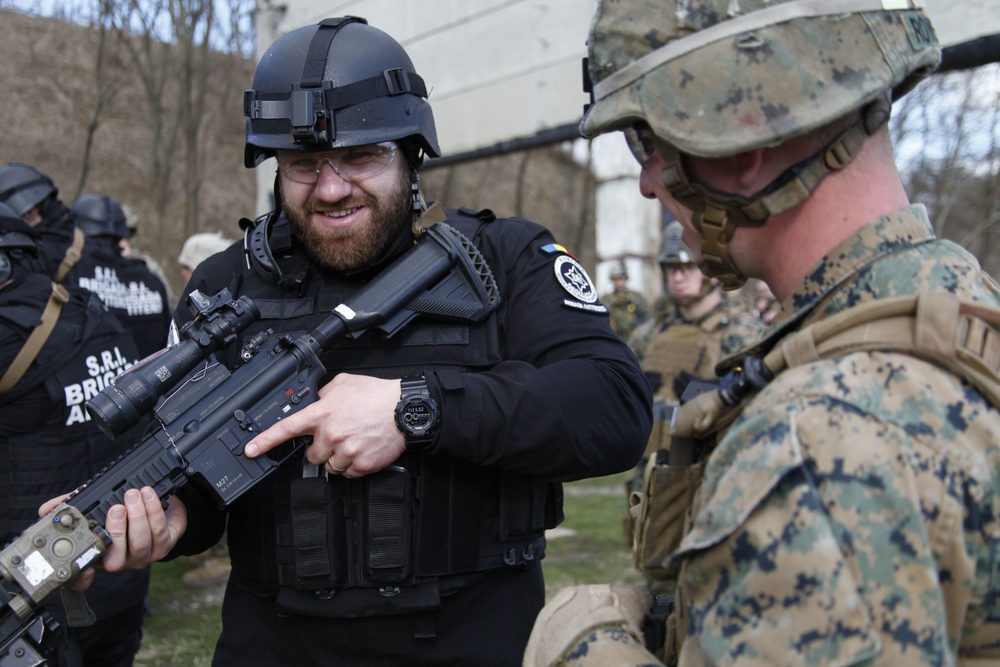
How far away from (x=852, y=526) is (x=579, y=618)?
1.55 ft

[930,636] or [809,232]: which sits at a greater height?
[809,232]

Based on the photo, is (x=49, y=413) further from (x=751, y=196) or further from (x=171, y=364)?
(x=751, y=196)

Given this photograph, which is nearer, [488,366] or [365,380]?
[365,380]

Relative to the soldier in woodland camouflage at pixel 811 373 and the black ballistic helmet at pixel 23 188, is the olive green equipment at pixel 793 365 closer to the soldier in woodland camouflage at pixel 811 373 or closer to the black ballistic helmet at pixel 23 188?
the soldier in woodland camouflage at pixel 811 373

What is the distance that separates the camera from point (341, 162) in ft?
7.27

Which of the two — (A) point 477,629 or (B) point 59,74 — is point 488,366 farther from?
(B) point 59,74

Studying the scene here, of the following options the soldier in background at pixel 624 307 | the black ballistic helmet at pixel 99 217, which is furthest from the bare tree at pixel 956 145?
the black ballistic helmet at pixel 99 217

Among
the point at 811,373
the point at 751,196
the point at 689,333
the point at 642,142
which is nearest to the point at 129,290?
the point at 689,333

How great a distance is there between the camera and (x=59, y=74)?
66.4 ft

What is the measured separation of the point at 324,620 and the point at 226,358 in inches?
26.8

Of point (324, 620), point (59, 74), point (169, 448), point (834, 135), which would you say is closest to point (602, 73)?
point (834, 135)

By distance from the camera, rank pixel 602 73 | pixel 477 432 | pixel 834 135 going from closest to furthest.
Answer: pixel 834 135 < pixel 602 73 < pixel 477 432

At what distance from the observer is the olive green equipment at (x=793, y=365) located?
3.49ft

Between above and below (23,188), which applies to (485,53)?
above
